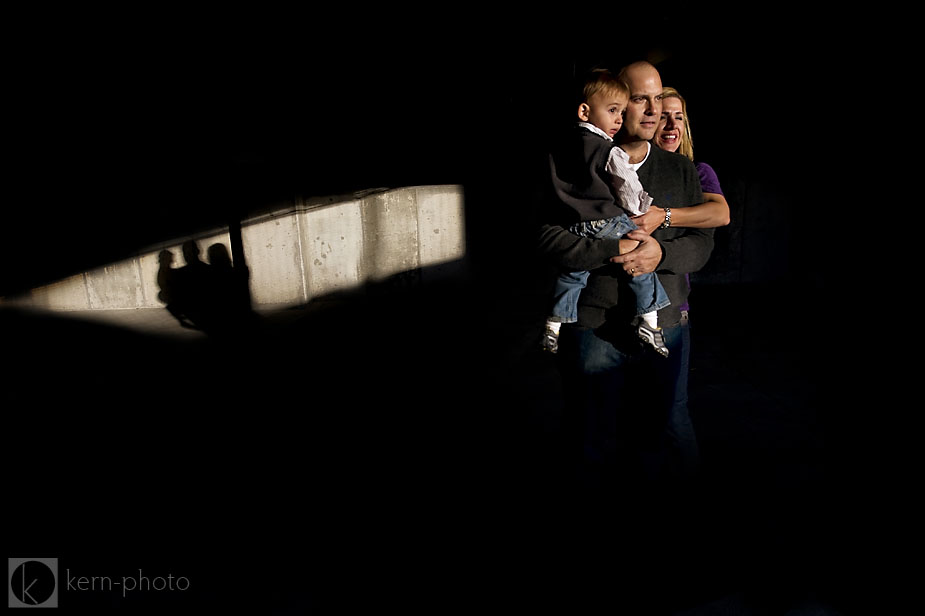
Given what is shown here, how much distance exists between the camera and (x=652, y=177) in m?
1.94

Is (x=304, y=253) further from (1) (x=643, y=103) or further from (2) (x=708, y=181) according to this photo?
Result: (1) (x=643, y=103)

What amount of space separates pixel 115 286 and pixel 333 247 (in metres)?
Result: 4.25

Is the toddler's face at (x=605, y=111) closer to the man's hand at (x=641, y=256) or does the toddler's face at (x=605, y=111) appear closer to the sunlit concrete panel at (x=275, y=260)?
the man's hand at (x=641, y=256)

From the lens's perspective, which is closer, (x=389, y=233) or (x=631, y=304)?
(x=631, y=304)

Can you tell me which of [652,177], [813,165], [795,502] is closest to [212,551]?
[652,177]

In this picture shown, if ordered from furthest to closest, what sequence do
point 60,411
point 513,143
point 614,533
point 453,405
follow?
1. point 513,143
2. point 60,411
3. point 453,405
4. point 614,533

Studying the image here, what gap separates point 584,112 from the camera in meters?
1.89

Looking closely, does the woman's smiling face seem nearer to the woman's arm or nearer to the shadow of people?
the woman's arm

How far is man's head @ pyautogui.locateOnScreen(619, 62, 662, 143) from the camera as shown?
1.83m

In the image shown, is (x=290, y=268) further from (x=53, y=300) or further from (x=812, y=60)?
(x=812, y=60)

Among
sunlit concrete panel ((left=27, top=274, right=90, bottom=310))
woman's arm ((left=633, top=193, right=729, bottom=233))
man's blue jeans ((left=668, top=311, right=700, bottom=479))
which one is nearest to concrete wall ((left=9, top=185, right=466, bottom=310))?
sunlit concrete panel ((left=27, top=274, right=90, bottom=310))

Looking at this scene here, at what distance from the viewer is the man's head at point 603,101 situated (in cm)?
181

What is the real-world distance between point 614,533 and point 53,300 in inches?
434

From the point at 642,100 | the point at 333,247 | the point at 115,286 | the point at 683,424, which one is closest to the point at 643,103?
the point at 642,100
